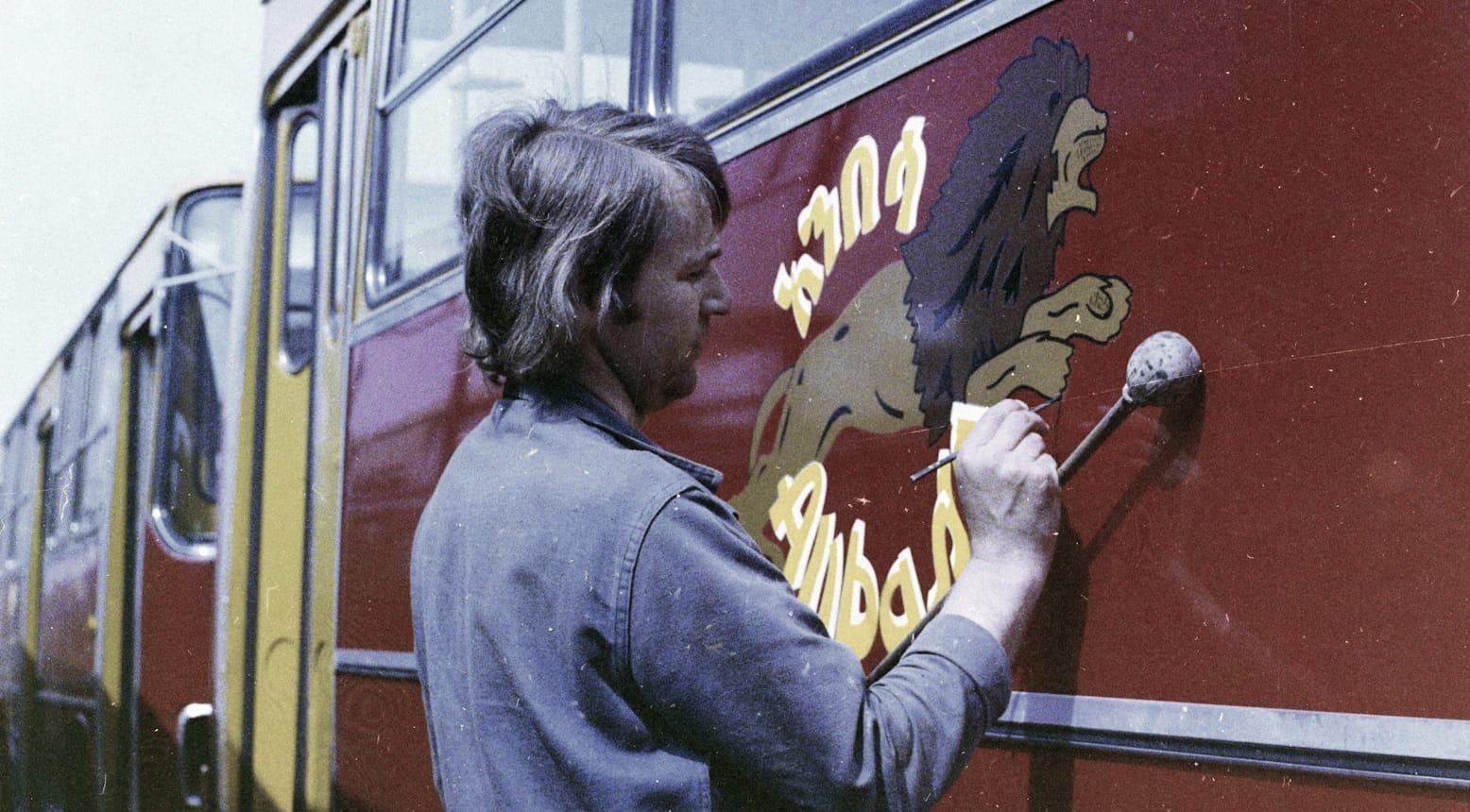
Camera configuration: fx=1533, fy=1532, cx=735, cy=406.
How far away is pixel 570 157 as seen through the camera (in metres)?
1.36

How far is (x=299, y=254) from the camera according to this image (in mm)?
4406

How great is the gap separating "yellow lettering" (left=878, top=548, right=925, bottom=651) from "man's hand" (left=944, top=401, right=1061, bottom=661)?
8.7 inches

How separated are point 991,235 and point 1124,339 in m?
0.22

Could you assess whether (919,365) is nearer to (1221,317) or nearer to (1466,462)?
(1221,317)

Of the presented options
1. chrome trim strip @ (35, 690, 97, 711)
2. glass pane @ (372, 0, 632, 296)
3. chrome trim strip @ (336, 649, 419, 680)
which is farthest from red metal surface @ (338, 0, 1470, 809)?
chrome trim strip @ (35, 690, 97, 711)

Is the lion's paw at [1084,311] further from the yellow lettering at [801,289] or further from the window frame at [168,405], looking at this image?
the window frame at [168,405]

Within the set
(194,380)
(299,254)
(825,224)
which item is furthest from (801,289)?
(194,380)

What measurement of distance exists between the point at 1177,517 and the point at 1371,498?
0.67ft

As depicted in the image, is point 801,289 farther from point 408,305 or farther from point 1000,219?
point 408,305

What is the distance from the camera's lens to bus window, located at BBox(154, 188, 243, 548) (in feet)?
17.7

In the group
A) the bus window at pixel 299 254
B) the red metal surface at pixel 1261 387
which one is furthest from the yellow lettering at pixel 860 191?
the bus window at pixel 299 254

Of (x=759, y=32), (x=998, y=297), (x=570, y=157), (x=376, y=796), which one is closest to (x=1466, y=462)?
(x=998, y=297)

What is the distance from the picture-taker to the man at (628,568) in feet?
3.96

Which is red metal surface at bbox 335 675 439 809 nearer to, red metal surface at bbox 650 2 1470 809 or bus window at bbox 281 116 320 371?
bus window at bbox 281 116 320 371
